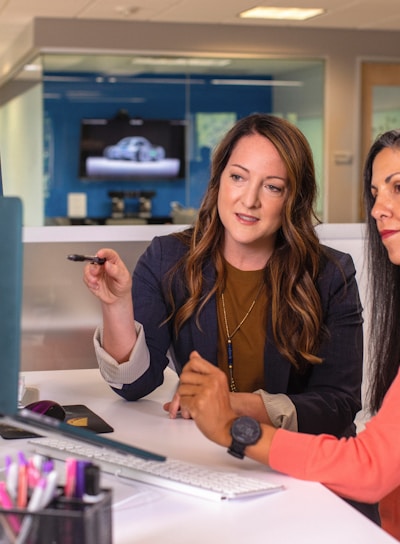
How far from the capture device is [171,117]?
27.0 ft

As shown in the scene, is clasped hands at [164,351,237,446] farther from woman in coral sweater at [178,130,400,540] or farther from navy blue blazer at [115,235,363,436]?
navy blue blazer at [115,235,363,436]

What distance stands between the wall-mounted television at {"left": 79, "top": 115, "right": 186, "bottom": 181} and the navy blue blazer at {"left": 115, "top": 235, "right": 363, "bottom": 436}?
6.16m

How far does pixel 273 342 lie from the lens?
202 cm

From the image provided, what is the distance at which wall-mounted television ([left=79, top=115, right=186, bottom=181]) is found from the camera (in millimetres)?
8195

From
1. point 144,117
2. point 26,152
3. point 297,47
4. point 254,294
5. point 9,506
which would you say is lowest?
point 9,506

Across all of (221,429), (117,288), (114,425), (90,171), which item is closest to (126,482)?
(221,429)

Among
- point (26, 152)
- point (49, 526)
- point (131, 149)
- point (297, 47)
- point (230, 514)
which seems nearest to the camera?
point (49, 526)

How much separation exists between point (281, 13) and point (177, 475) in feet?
21.5

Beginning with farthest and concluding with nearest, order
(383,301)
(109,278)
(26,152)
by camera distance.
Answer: (26,152)
(109,278)
(383,301)

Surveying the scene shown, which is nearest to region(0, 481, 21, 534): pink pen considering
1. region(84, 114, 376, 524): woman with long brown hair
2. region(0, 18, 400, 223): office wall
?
region(84, 114, 376, 524): woman with long brown hair

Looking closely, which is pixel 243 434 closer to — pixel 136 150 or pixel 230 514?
pixel 230 514

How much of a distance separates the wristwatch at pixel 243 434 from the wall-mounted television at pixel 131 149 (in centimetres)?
693

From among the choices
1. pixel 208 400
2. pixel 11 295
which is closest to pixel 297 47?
pixel 208 400

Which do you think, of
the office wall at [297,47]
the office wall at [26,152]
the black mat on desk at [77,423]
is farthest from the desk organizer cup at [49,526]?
the office wall at [26,152]
